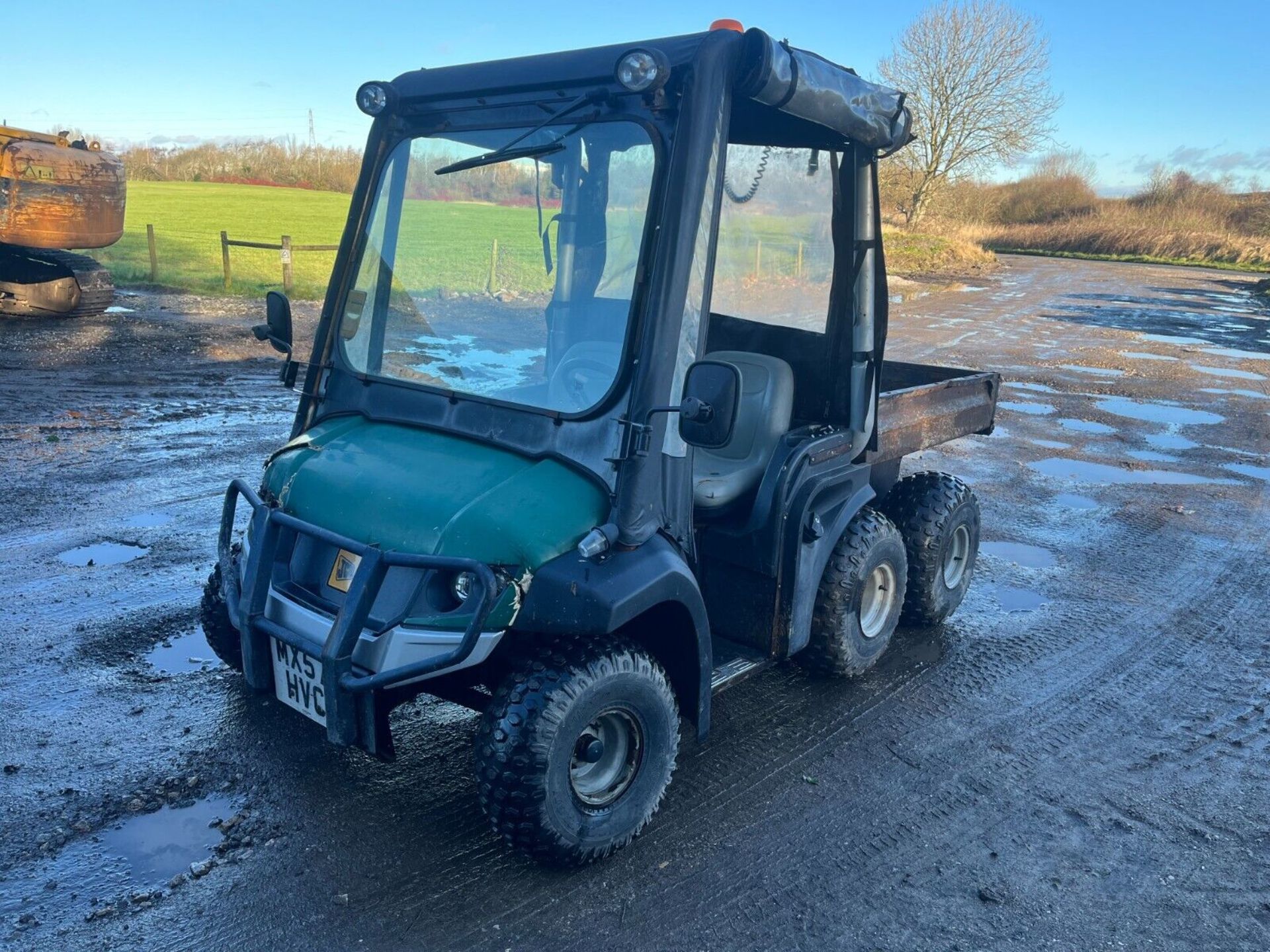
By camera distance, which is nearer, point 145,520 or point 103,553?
point 103,553

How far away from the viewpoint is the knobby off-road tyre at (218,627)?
12.4ft

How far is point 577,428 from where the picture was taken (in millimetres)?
3262

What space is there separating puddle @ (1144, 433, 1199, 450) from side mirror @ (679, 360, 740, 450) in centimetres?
842

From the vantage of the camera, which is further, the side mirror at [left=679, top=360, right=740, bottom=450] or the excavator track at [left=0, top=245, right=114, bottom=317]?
the excavator track at [left=0, top=245, right=114, bottom=317]

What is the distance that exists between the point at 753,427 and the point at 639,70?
160cm

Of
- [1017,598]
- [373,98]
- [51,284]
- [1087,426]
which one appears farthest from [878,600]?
[51,284]

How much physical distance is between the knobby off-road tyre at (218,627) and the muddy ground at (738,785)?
322mm

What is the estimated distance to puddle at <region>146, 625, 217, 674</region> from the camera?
175 inches

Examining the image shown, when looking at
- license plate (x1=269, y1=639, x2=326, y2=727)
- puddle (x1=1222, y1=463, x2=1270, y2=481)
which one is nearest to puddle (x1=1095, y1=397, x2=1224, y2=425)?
puddle (x1=1222, y1=463, x2=1270, y2=481)

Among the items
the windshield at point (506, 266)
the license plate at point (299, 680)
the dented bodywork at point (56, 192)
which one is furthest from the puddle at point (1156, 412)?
the dented bodywork at point (56, 192)

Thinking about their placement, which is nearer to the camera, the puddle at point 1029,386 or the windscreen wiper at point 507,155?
the windscreen wiper at point 507,155

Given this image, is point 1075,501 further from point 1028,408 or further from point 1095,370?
point 1095,370

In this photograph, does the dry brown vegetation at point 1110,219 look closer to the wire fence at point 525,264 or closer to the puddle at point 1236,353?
the puddle at point 1236,353

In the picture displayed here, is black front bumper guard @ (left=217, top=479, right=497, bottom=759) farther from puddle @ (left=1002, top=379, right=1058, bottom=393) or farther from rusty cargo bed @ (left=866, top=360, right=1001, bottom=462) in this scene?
puddle @ (left=1002, top=379, right=1058, bottom=393)
